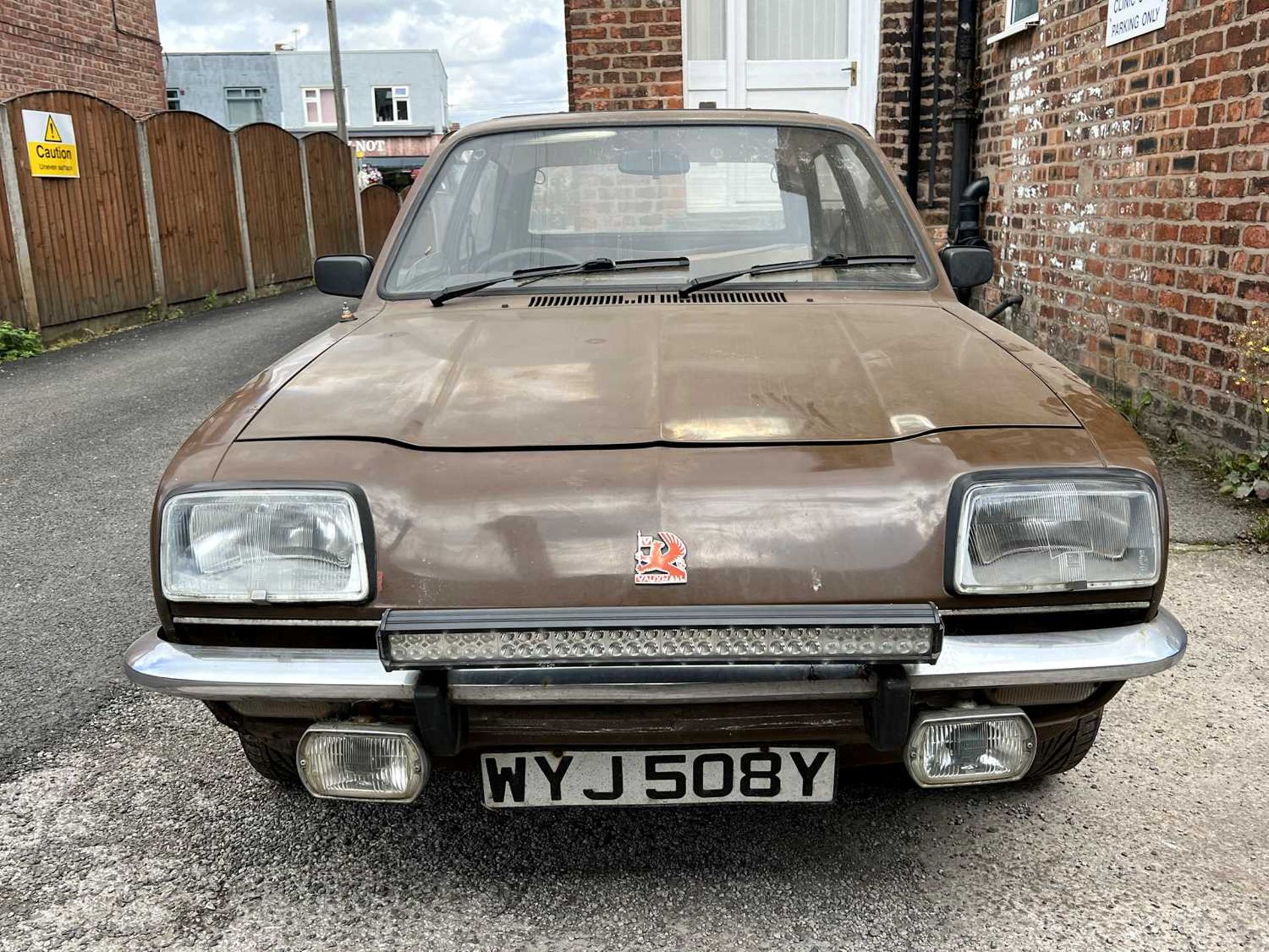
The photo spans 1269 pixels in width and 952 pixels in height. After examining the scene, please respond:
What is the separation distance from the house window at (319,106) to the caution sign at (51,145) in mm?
47361

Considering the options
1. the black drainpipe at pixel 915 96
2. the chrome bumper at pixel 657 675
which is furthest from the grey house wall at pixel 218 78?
the chrome bumper at pixel 657 675

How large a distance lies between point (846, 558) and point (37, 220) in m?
10.3

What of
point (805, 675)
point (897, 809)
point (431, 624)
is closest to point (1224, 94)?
point (897, 809)

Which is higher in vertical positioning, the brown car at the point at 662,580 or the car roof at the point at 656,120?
the car roof at the point at 656,120

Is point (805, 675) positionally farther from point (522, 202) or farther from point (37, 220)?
point (37, 220)

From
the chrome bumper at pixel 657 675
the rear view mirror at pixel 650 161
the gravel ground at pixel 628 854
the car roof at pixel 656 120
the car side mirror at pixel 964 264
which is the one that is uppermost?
the car roof at pixel 656 120

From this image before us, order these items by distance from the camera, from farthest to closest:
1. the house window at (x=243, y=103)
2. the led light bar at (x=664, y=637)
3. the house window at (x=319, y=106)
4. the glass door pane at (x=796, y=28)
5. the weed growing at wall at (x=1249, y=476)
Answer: the house window at (x=319, y=106) < the house window at (x=243, y=103) < the glass door pane at (x=796, y=28) < the weed growing at wall at (x=1249, y=476) < the led light bar at (x=664, y=637)

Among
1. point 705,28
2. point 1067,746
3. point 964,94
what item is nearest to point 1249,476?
point 1067,746

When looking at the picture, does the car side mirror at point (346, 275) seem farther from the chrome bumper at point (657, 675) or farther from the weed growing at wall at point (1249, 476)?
the weed growing at wall at point (1249, 476)

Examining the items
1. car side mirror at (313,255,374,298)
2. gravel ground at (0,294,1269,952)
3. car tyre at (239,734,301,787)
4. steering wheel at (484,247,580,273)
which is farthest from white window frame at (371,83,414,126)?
car tyre at (239,734,301,787)

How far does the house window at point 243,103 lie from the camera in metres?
52.8

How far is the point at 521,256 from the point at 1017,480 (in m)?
1.64

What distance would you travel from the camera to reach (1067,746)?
2.22 meters

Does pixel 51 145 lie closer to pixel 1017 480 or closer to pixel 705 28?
pixel 705 28
